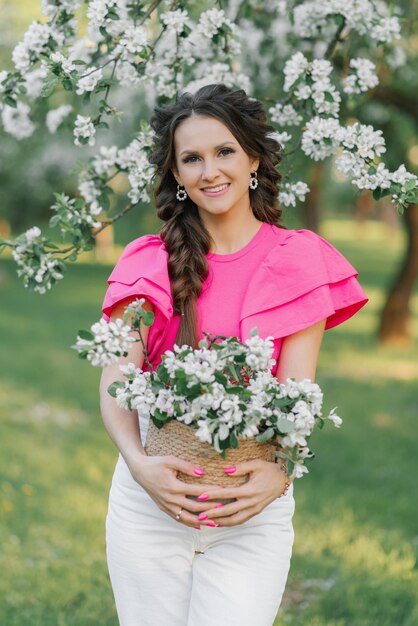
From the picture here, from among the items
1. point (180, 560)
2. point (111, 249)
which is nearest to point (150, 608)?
point (180, 560)

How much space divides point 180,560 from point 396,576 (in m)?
2.26

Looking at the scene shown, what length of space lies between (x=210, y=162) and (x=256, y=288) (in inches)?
15.2

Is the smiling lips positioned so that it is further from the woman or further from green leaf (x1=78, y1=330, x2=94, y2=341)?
green leaf (x1=78, y1=330, x2=94, y2=341)

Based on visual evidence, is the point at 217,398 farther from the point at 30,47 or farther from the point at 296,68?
the point at 30,47

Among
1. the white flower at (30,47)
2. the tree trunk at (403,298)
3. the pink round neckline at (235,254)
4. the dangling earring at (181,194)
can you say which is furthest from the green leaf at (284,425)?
the tree trunk at (403,298)

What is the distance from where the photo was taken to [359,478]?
6.40 meters

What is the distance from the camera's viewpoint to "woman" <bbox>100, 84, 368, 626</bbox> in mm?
2389

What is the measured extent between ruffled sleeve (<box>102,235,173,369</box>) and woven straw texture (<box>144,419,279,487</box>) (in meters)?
0.31

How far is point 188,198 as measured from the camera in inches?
104

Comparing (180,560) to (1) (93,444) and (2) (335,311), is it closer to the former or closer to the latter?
(2) (335,311)

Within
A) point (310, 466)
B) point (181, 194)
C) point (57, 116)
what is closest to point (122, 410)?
A: point (181, 194)

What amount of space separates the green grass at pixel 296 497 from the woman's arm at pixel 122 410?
172 centimetres

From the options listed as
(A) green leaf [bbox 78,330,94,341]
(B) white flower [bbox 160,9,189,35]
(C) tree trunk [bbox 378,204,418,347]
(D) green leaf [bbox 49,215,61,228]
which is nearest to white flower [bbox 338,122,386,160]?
(B) white flower [bbox 160,9,189,35]

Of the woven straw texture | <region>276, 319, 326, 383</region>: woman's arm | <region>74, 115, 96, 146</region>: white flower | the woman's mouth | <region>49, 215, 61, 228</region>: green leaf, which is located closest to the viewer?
the woven straw texture
